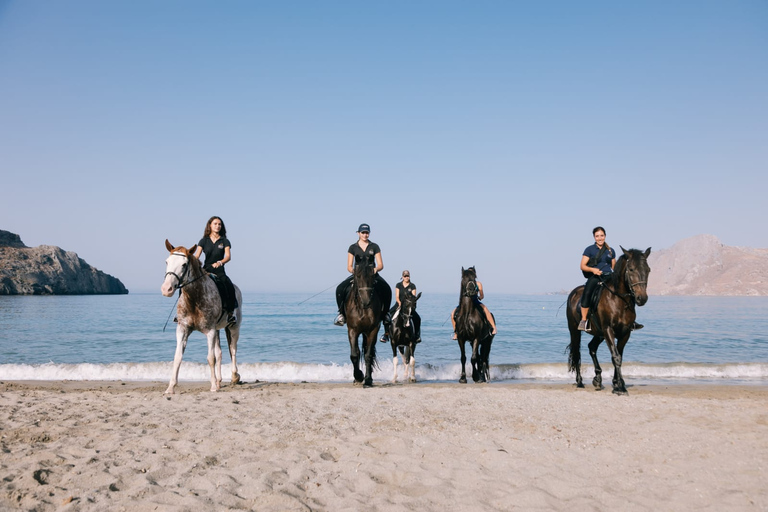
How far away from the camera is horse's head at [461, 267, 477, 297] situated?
12430 mm

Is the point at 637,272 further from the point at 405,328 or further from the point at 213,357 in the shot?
the point at 213,357

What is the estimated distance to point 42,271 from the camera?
85500mm

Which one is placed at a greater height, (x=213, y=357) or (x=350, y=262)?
(x=350, y=262)

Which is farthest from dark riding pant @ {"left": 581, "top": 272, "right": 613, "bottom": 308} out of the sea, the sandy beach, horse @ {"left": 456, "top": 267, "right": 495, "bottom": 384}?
the sea

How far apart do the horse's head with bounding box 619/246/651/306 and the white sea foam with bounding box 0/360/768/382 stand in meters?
6.17

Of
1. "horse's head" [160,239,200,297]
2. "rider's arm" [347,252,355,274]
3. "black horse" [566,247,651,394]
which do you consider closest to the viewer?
"horse's head" [160,239,200,297]

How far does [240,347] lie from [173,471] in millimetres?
18195

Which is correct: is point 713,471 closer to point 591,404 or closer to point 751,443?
point 751,443

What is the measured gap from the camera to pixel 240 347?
2198 centimetres

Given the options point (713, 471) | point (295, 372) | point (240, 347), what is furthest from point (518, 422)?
point (240, 347)

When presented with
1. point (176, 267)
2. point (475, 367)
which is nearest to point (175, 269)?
point (176, 267)

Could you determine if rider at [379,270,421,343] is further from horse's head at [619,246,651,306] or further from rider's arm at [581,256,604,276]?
horse's head at [619,246,651,306]

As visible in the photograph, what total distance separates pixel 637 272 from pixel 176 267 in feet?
29.4

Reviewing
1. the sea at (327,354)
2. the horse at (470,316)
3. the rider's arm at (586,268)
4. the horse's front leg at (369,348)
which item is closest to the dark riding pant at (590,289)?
the rider's arm at (586,268)
